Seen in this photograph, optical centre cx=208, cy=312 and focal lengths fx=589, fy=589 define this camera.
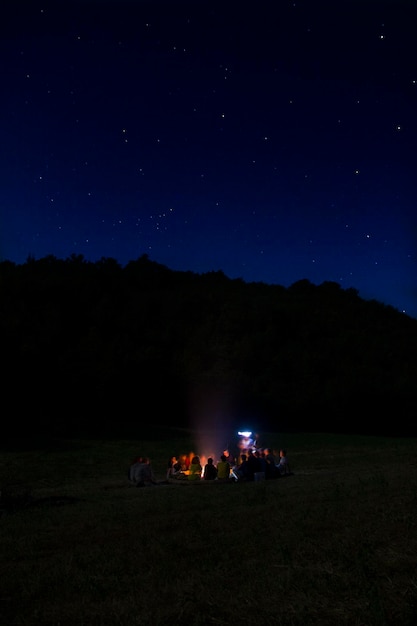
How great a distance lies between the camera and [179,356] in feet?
158

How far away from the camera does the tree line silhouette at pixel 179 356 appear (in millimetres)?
39625

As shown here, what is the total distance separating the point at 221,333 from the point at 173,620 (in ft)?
160

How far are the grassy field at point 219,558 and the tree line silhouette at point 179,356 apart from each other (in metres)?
25.1

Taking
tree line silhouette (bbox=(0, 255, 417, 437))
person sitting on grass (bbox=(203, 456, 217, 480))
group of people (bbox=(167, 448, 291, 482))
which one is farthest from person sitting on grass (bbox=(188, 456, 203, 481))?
tree line silhouette (bbox=(0, 255, 417, 437))

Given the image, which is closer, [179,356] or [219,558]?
[219,558]

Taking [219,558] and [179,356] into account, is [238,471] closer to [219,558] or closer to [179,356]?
[219,558]

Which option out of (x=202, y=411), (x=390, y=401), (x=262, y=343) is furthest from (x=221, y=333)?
(x=390, y=401)

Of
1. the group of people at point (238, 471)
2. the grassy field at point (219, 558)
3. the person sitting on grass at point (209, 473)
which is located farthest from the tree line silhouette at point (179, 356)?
the grassy field at point (219, 558)

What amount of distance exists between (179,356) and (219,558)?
4144 cm

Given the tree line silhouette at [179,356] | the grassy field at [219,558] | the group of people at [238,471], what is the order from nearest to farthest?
1. the grassy field at [219,558]
2. the group of people at [238,471]
3. the tree line silhouette at [179,356]

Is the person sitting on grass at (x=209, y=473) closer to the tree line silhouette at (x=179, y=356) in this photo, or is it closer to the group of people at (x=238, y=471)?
the group of people at (x=238, y=471)

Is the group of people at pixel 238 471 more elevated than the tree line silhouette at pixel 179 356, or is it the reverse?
the tree line silhouette at pixel 179 356

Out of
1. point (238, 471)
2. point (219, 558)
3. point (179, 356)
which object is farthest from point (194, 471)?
point (179, 356)

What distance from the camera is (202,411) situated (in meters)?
46.5
